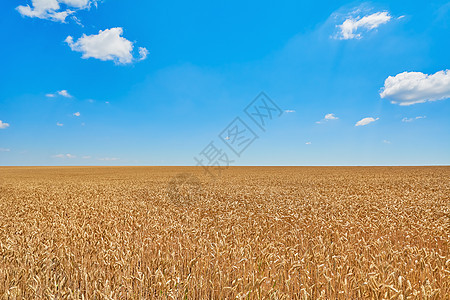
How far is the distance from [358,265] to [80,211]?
930cm

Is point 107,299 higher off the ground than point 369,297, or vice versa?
point 107,299

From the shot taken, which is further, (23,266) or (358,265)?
(358,265)

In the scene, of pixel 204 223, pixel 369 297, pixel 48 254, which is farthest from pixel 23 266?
pixel 369 297

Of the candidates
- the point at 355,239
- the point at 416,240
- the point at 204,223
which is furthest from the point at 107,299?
the point at 416,240

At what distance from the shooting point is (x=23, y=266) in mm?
3916

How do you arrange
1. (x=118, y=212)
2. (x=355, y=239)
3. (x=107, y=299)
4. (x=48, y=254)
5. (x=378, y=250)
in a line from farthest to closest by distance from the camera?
(x=118, y=212) < (x=355, y=239) < (x=378, y=250) < (x=48, y=254) < (x=107, y=299)

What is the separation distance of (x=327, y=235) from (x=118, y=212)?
7.15 m

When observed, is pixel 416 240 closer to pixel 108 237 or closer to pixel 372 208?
pixel 372 208

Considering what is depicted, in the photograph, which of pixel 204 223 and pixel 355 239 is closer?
pixel 355 239

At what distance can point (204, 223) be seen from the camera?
7.49 meters

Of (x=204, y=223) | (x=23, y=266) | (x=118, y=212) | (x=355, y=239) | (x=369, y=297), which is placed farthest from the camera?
(x=118, y=212)

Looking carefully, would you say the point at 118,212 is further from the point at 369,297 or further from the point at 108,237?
the point at 369,297

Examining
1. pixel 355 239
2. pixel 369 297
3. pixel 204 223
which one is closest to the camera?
pixel 369 297

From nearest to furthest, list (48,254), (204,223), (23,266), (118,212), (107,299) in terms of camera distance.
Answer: (107,299) < (23,266) < (48,254) < (204,223) < (118,212)
